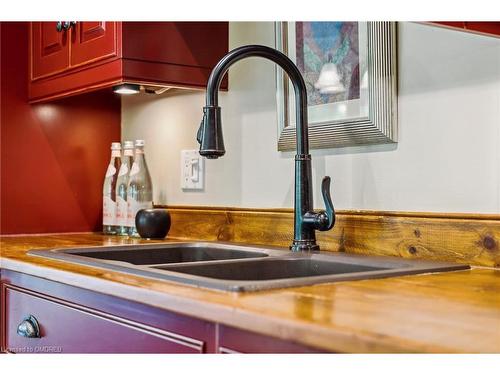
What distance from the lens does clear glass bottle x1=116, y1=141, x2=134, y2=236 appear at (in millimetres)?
2248

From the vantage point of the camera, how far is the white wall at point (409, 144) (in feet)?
4.55

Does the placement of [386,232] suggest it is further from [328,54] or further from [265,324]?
[265,324]

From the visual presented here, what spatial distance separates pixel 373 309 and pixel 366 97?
0.78m

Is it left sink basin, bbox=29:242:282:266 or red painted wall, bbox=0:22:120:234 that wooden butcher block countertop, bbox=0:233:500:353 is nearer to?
left sink basin, bbox=29:242:282:266

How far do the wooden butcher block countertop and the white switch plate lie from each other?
2.79 feet

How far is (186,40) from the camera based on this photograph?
1.99 meters

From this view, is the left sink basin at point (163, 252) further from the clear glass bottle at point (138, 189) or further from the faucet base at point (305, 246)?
the clear glass bottle at point (138, 189)

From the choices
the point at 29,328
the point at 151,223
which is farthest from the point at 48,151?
the point at 29,328

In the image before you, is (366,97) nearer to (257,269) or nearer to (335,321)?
(257,269)

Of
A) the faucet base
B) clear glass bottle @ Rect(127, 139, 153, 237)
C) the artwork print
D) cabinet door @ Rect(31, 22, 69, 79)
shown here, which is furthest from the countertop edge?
cabinet door @ Rect(31, 22, 69, 79)

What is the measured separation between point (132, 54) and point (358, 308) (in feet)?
3.91

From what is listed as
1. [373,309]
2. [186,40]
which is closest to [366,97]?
[186,40]

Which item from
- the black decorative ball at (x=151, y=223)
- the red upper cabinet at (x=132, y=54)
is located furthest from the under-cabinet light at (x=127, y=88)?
the black decorative ball at (x=151, y=223)

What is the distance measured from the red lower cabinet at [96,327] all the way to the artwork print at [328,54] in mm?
743
